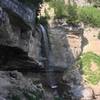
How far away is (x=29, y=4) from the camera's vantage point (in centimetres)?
1681


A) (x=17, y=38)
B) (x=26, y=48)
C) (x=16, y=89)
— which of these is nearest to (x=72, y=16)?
(x=26, y=48)

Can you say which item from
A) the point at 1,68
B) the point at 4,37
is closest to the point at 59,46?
the point at 1,68

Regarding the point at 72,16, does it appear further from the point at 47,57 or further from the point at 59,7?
the point at 47,57

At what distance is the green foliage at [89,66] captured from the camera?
21.0m

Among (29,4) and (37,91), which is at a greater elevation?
(29,4)

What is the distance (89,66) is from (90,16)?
428 centimetres

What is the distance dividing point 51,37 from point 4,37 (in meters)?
7.80

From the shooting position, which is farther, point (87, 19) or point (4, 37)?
point (87, 19)

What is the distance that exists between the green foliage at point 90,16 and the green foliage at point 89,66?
8.41ft

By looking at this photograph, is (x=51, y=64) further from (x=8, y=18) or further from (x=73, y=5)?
(x=8, y=18)

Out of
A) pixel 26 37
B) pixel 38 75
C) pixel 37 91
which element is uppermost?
pixel 26 37

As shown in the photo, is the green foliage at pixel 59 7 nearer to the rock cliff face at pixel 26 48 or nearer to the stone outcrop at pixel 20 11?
the rock cliff face at pixel 26 48

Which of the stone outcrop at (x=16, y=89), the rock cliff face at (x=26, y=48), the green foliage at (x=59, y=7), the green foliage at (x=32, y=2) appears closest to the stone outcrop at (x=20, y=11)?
the rock cliff face at (x=26, y=48)

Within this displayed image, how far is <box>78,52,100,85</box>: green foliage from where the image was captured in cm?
2105
